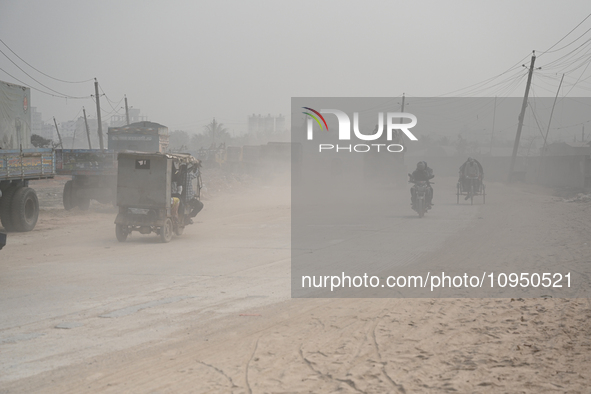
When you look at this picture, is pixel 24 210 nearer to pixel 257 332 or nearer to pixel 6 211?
pixel 6 211

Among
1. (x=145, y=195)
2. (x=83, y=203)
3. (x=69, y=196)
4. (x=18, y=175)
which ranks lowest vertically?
(x=83, y=203)

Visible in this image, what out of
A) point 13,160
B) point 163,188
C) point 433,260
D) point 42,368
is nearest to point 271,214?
point 163,188

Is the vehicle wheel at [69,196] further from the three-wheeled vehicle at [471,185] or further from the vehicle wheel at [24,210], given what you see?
the three-wheeled vehicle at [471,185]

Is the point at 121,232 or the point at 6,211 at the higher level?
the point at 6,211

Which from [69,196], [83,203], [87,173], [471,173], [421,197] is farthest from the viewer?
[471,173]

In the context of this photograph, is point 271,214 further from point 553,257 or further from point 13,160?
point 553,257

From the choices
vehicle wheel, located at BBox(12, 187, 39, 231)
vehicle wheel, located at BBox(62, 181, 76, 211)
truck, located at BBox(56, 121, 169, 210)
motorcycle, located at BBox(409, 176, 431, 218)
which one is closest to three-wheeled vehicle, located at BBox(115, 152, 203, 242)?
vehicle wheel, located at BBox(12, 187, 39, 231)

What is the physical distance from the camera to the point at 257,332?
20.2 feet

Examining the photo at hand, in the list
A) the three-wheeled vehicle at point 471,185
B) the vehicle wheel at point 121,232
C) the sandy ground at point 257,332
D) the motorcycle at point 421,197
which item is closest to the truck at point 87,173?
the vehicle wheel at point 121,232

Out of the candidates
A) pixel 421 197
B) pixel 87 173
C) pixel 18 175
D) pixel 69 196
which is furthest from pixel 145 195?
pixel 69 196

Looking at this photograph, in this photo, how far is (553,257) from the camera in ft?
34.2

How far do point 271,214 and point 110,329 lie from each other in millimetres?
14898

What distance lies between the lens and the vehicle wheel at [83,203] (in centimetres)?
2222

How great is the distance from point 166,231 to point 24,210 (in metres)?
5.71
